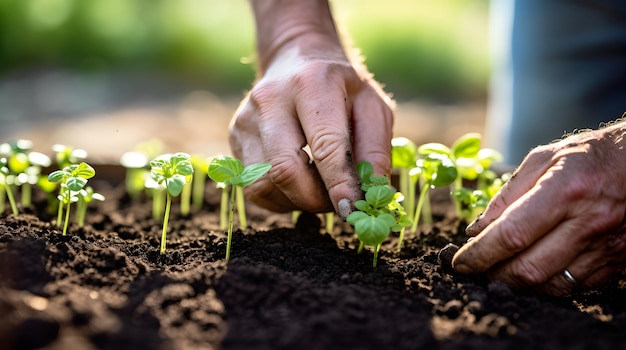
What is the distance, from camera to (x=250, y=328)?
50.8 inches

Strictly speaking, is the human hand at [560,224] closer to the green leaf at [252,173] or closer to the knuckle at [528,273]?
the knuckle at [528,273]

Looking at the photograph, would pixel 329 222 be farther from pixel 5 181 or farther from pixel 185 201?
pixel 5 181

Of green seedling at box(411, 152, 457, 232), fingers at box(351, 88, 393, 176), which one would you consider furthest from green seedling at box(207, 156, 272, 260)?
green seedling at box(411, 152, 457, 232)

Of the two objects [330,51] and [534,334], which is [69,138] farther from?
[534,334]

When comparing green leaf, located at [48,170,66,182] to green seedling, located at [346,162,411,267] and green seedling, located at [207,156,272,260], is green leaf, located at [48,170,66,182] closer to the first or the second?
green seedling, located at [207,156,272,260]

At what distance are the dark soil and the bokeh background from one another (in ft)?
12.8

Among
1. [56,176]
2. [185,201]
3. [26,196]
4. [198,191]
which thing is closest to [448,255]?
[56,176]

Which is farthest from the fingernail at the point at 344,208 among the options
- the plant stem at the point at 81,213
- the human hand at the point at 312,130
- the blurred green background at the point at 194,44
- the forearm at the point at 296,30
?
the blurred green background at the point at 194,44

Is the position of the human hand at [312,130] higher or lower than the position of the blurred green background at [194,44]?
lower

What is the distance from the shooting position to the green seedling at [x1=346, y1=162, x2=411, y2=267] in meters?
1.53

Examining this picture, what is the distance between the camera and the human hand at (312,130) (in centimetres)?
177

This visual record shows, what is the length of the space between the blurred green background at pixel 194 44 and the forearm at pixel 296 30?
18.3 ft

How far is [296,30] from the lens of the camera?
2.22m

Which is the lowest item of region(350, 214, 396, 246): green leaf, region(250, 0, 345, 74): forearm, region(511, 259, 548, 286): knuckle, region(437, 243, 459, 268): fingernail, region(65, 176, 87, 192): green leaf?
region(511, 259, 548, 286): knuckle
